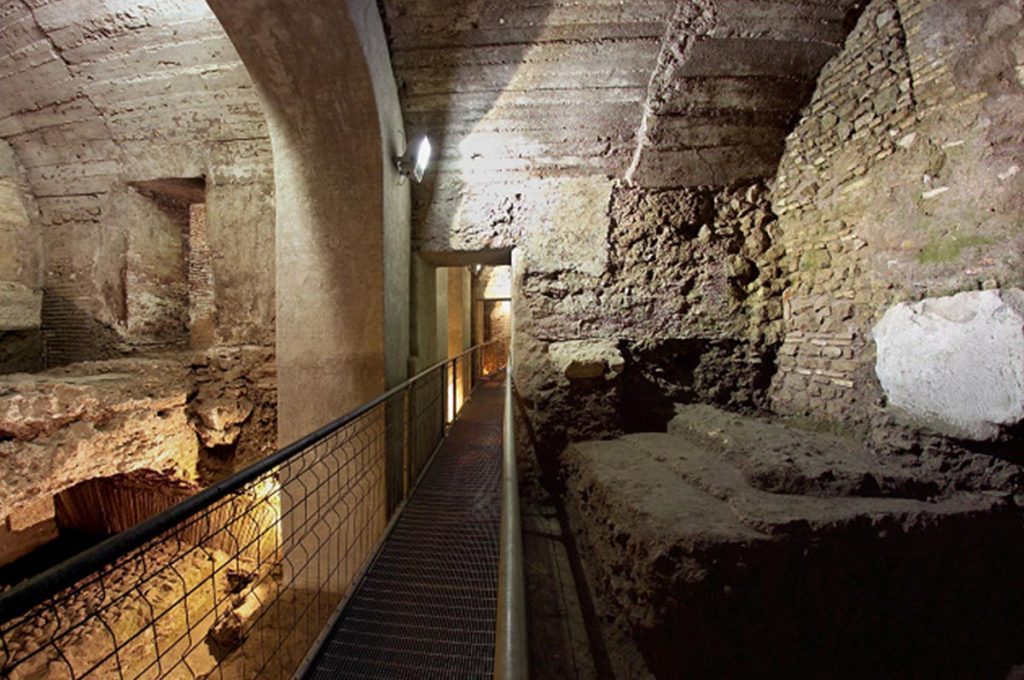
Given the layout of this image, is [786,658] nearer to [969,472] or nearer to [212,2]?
[969,472]

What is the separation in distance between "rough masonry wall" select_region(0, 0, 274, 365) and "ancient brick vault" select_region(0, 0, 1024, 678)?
0.11 ft

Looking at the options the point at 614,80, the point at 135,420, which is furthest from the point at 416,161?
the point at 135,420

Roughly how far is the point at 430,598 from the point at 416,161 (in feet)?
11.7

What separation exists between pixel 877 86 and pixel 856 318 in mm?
1823

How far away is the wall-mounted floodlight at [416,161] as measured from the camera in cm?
371

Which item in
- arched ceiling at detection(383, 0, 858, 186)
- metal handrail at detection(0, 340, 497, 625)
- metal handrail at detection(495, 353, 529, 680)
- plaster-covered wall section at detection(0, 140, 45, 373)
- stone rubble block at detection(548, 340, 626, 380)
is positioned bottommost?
metal handrail at detection(495, 353, 529, 680)

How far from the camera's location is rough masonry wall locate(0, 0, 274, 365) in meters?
3.88

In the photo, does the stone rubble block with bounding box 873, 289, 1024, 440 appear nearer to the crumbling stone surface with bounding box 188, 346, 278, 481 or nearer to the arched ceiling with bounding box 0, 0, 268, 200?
the crumbling stone surface with bounding box 188, 346, 278, 481

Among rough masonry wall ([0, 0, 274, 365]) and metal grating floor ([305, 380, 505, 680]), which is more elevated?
rough masonry wall ([0, 0, 274, 365])

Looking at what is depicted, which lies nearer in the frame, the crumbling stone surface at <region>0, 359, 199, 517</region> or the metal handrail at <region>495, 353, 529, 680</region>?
the metal handrail at <region>495, 353, 529, 680</region>

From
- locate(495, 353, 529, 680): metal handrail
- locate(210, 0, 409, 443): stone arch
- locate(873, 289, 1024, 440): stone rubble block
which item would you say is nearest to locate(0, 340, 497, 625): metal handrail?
locate(495, 353, 529, 680): metal handrail

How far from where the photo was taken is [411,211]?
4309 millimetres

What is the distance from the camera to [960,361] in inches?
102

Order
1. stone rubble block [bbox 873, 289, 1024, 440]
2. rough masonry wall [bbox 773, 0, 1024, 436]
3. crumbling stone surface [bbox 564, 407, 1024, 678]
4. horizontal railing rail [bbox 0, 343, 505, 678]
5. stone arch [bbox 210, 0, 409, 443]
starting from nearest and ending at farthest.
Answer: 1. crumbling stone surface [bbox 564, 407, 1024, 678]
2. stone rubble block [bbox 873, 289, 1024, 440]
3. rough masonry wall [bbox 773, 0, 1024, 436]
4. horizontal railing rail [bbox 0, 343, 505, 678]
5. stone arch [bbox 210, 0, 409, 443]
